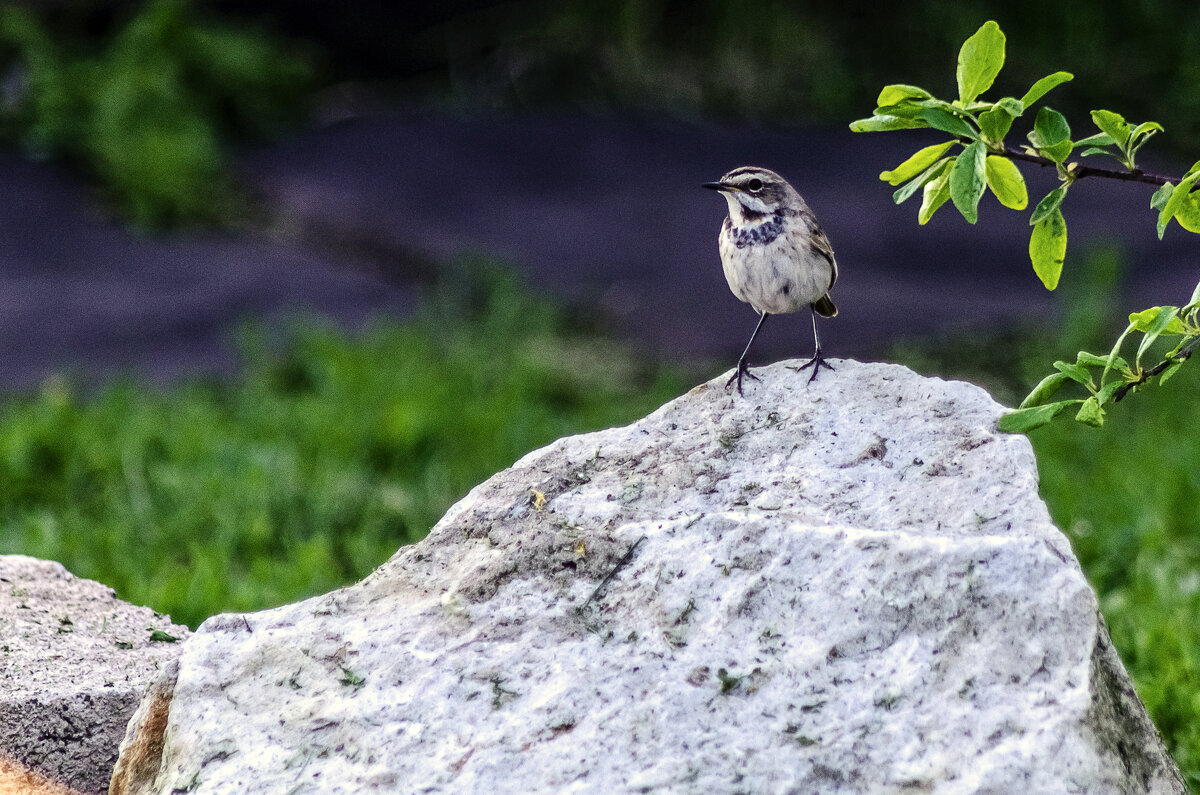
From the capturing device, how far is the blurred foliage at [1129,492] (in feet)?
13.7

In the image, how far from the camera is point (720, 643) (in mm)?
2260

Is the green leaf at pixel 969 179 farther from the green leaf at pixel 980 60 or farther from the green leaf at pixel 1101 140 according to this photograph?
the green leaf at pixel 1101 140

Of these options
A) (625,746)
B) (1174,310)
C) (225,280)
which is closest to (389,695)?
(625,746)

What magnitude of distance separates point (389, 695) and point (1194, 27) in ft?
36.4

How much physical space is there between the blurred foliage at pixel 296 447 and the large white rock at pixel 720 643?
82.3 inches

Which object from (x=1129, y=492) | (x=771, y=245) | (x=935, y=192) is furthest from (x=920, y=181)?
(x=1129, y=492)

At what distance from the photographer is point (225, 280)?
30.1 feet

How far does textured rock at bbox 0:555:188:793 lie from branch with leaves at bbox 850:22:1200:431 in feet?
5.86

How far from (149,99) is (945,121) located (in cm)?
860

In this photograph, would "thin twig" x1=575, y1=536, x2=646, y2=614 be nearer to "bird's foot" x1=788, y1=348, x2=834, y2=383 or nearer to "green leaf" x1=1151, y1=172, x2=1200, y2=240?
"bird's foot" x1=788, y1=348, x2=834, y2=383

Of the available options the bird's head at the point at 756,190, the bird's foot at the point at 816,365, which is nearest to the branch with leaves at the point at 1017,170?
the bird's foot at the point at 816,365

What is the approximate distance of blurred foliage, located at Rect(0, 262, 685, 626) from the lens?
5.10m

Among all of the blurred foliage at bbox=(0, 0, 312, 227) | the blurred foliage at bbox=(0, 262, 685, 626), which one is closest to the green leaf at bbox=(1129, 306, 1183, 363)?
the blurred foliage at bbox=(0, 262, 685, 626)

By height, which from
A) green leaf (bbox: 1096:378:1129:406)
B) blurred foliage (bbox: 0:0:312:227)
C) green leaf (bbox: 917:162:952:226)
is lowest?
blurred foliage (bbox: 0:0:312:227)
